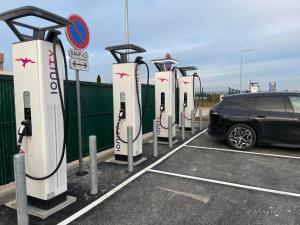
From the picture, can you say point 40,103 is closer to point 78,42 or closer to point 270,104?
point 78,42

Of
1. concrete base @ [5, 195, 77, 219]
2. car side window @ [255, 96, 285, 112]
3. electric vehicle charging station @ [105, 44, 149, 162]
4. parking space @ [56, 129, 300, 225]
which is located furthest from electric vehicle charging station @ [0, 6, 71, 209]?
car side window @ [255, 96, 285, 112]

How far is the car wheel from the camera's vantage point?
7230 millimetres

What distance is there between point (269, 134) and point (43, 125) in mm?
5704

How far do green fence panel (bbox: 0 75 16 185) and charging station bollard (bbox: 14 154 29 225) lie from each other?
162 cm

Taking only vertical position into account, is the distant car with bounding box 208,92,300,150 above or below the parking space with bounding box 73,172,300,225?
above

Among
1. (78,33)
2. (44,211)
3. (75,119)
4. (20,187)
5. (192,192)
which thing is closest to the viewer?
(20,187)

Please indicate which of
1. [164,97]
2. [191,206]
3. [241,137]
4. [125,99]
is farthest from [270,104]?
[191,206]

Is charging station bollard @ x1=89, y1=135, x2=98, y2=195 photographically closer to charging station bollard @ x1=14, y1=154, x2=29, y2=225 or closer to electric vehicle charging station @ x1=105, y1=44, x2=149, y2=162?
charging station bollard @ x1=14, y1=154, x2=29, y2=225

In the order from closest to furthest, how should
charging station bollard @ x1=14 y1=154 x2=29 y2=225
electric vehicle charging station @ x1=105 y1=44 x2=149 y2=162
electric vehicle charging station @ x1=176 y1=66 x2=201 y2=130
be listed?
charging station bollard @ x1=14 y1=154 x2=29 y2=225
electric vehicle charging station @ x1=105 y1=44 x2=149 y2=162
electric vehicle charging station @ x1=176 y1=66 x2=201 y2=130

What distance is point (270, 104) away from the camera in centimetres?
718

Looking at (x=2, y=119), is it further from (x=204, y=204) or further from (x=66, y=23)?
Result: (x=204, y=204)

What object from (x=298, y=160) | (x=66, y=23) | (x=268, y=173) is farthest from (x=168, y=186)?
(x=298, y=160)

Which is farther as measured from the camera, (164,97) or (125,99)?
(164,97)

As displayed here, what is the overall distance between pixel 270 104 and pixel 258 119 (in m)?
0.54
